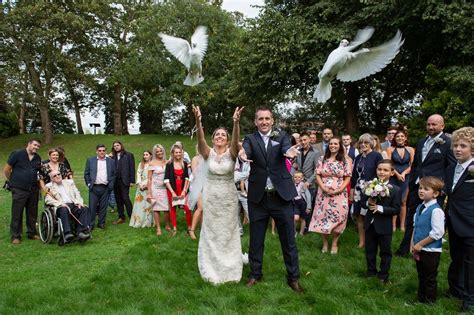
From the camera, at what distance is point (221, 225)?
482cm

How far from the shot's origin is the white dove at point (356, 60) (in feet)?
14.5

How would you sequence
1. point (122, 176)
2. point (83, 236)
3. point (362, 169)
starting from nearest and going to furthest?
1. point (362, 169)
2. point (83, 236)
3. point (122, 176)

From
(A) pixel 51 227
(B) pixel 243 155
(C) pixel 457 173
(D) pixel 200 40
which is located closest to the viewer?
(C) pixel 457 173

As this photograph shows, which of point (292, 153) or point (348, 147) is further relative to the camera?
point (348, 147)

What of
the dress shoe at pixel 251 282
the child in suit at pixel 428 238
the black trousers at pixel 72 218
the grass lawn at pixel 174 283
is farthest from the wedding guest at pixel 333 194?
the black trousers at pixel 72 218

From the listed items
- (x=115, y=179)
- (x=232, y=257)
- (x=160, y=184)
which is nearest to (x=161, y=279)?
(x=232, y=257)

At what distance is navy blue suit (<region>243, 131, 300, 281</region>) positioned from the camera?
4.40 metres

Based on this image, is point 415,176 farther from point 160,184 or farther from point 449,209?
point 160,184

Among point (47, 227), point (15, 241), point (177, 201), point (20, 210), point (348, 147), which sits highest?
point (348, 147)

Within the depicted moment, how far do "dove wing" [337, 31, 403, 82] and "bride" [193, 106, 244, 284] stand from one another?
5.60 ft

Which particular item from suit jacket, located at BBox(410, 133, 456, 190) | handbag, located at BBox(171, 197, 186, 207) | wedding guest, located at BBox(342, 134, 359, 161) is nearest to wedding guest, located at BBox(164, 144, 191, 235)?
handbag, located at BBox(171, 197, 186, 207)

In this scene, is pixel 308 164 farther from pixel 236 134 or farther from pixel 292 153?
pixel 292 153

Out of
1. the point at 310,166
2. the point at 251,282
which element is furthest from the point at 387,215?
the point at 310,166

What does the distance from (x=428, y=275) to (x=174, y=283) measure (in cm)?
281
